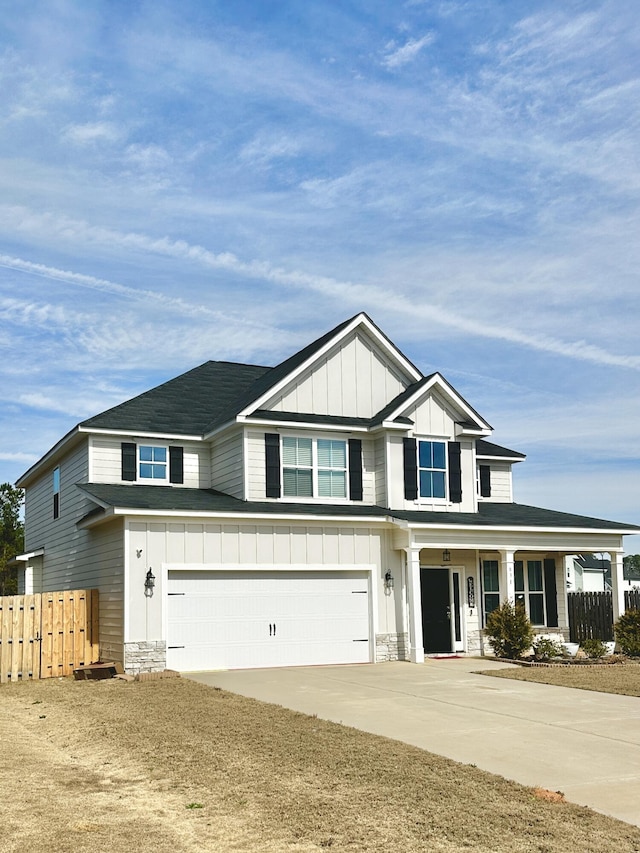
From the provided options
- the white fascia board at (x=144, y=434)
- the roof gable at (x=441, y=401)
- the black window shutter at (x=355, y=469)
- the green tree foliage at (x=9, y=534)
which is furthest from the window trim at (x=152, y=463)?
the green tree foliage at (x=9, y=534)

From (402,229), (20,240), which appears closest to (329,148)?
(402,229)

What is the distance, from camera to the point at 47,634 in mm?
19734

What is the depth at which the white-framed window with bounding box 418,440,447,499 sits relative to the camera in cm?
2408

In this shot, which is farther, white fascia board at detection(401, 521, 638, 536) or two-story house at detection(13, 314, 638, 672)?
white fascia board at detection(401, 521, 638, 536)

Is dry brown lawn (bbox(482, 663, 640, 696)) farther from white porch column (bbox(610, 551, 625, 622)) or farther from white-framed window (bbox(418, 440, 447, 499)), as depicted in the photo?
white-framed window (bbox(418, 440, 447, 499))

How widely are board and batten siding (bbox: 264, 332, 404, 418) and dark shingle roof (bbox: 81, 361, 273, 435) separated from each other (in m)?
1.77

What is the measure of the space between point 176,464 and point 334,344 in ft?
17.9

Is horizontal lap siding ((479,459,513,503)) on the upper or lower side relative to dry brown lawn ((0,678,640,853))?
upper

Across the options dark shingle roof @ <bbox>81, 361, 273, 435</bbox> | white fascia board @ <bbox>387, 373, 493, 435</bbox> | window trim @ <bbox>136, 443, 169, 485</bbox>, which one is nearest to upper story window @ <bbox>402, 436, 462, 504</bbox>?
white fascia board @ <bbox>387, 373, 493, 435</bbox>

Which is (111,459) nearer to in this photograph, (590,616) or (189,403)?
(189,403)

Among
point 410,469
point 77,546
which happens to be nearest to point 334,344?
point 410,469

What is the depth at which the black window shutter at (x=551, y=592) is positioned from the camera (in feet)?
85.6

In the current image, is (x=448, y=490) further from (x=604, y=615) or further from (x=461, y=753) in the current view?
(x=461, y=753)

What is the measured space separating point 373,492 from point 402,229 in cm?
689
